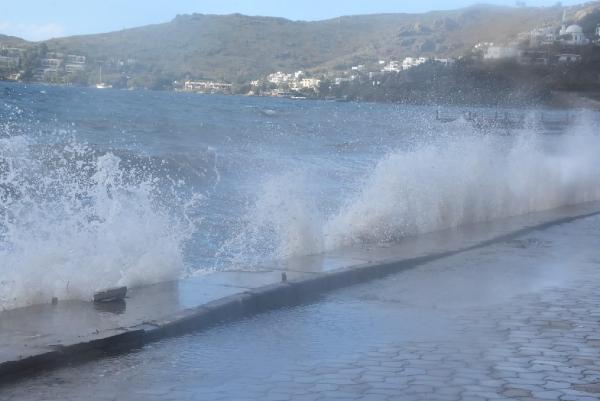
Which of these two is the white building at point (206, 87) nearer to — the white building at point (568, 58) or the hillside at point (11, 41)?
the hillside at point (11, 41)

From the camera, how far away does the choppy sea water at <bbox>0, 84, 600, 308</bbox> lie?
28.3ft

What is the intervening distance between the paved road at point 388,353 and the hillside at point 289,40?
11.1 meters

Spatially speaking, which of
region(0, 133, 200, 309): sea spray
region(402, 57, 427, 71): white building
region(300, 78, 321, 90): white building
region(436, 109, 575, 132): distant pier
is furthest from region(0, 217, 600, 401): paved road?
region(300, 78, 321, 90): white building

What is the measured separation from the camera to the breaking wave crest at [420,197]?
12.0 m

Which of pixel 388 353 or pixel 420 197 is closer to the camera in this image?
pixel 388 353

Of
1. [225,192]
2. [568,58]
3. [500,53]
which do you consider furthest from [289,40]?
[500,53]

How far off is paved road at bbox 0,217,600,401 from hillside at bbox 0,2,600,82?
11.1 m

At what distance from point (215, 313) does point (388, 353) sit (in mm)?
1585

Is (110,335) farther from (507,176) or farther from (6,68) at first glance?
(6,68)

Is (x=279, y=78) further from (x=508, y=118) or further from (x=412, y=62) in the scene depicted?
(x=412, y=62)

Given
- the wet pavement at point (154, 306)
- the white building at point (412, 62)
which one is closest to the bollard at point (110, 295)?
the wet pavement at point (154, 306)

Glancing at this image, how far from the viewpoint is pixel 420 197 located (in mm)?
13852

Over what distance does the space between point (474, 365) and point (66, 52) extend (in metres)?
33.2

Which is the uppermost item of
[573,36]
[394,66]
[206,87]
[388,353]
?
[573,36]
